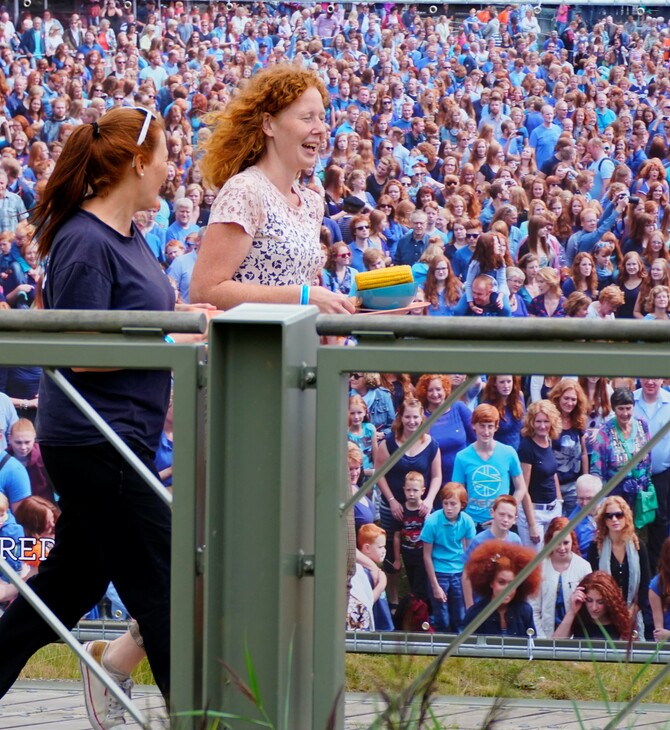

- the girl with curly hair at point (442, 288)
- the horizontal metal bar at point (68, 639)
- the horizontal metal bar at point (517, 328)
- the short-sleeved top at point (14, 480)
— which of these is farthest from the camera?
the girl with curly hair at point (442, 288)

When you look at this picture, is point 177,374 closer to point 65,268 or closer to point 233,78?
point 65,268

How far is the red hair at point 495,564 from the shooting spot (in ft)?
9.72

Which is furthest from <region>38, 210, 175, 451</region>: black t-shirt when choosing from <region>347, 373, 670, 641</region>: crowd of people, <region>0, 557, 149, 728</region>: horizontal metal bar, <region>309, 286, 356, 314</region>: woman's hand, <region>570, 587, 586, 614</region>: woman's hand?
<region>570, 587, 586, 614</region>: woman's hand

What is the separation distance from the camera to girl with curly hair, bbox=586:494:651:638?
291 centimetres

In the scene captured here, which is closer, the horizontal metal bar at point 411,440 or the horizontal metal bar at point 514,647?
the horizontal metal bar at point 411,440

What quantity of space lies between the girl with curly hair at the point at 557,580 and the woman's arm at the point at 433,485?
0.94 feet

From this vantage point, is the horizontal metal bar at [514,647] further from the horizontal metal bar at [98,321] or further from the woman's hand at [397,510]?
the horizontal metal bar at [98,321]

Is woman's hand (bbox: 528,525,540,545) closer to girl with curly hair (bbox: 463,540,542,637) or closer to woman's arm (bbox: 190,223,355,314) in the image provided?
girl with curly hair (bbox: 463,540,542,637)

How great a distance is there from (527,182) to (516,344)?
226 centimetres

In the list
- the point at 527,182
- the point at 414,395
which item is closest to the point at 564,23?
the point at 527,182

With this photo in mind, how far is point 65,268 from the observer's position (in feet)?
7.77

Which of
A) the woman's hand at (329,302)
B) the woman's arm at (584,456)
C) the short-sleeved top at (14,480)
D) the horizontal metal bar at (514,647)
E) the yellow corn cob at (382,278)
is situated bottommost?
the horizontal metal bar at (514,647)

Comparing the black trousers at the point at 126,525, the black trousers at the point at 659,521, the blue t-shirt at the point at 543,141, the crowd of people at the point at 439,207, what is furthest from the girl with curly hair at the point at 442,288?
the black trousers at the point at 126,525

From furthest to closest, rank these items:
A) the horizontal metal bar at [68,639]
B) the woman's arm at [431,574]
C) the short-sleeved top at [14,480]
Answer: the short-sleeved top at [14,480], the woman's arm at [431,574], the horizontal metal bar at [68,639]
